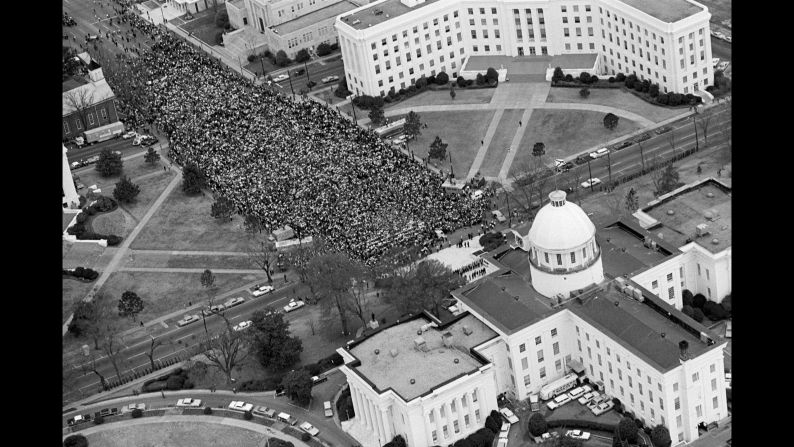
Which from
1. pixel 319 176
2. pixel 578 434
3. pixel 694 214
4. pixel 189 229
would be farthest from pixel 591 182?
pixel 189 229

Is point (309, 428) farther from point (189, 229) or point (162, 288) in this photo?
point (189, 229)

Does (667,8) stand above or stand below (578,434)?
above

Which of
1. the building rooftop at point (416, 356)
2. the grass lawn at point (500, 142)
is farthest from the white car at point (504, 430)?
the grass lawn at point (500, 142)

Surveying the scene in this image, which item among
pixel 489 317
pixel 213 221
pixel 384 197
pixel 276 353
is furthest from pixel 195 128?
pixel 489 317

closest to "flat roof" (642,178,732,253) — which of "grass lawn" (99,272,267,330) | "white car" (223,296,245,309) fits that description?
"white car" (223,296,245,309)

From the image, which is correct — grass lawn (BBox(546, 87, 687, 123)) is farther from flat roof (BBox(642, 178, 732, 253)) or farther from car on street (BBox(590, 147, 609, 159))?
flat roof (BBox(642, 178, 732, 253))
